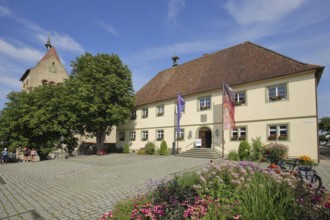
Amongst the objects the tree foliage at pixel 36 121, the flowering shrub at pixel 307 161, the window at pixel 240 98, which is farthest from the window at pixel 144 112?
the flowering shrub at pixel 307 161

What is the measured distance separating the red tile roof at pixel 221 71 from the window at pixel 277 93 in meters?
0.94

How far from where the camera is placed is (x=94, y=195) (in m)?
7.21

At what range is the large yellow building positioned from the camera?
618 inches

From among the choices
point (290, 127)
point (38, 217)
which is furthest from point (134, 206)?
point (290, 127)

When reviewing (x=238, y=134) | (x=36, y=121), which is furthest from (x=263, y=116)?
(x=36, y=121)

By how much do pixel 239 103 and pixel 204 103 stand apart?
3627 millimetres

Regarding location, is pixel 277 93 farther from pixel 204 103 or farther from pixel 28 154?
pixel 28 154

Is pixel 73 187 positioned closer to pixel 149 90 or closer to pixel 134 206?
pixel 134 206

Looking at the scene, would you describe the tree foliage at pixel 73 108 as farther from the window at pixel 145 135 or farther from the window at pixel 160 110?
the window at pixel 145 135

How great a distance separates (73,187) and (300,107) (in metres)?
15.5

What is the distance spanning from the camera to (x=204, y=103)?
2164 cm

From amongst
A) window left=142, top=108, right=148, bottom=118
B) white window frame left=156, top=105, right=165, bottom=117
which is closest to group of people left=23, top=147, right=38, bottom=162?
window left=142, top=108, right=148, bottom=118

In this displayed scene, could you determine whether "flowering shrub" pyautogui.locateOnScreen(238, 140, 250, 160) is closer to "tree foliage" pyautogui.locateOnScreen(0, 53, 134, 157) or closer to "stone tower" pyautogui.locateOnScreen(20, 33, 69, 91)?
"tree foliage" pyautogui.locateOnScreen(0, 53, 134, 157)

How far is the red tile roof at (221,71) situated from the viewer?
17.5 metres
